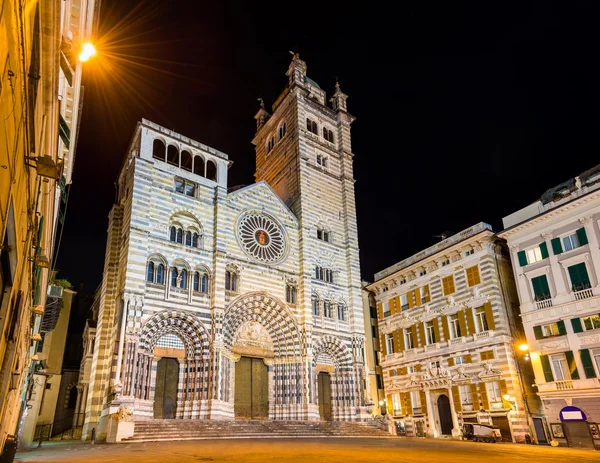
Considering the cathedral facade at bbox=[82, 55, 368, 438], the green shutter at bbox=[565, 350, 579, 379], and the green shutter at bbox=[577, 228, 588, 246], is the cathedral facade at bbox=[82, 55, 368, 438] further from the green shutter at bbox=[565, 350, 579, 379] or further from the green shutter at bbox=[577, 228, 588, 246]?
the green shutter at bbox=[577, 228, 588, 246]

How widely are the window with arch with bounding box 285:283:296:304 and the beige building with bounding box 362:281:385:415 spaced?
7892 millimetres

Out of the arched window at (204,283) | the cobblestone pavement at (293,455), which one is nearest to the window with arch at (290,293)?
the arched window at (204,283)

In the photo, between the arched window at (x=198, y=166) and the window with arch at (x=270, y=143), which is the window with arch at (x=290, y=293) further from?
the window with arch at (x=270, y=143)

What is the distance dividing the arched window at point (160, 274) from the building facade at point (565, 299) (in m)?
19.4

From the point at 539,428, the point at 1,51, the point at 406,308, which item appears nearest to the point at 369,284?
the point at 406,308

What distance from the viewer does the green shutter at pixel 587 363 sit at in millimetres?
20922

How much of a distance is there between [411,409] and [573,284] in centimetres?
1302

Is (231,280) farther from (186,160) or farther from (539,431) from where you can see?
(539,431)

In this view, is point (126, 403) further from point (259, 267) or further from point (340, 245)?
point (340, 245)

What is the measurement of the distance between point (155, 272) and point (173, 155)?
8.41 meters

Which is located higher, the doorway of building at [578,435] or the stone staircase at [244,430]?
the stone staircase at [244,430]

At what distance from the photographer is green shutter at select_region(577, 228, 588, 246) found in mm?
22266

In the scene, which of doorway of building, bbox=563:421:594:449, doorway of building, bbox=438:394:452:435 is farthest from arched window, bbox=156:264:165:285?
doorway of building, bbox=563:421:594:449

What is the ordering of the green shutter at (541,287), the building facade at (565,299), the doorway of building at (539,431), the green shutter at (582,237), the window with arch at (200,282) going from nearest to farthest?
the building facade at (565,299) → the green shutter at (582,237) → the doorway of building at (539,431) → the green shutter at (541,287) → the window with arch at (200,282)
